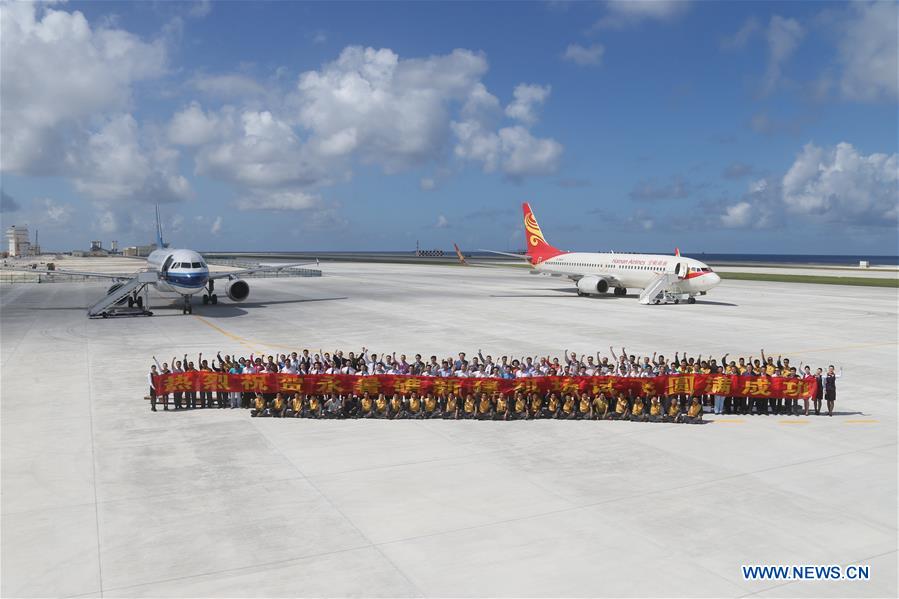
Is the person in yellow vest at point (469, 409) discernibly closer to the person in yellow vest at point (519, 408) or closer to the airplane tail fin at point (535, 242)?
the person in yellow vest at point (519, 408)

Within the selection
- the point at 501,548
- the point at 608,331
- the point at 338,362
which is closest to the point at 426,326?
the point at 608,331

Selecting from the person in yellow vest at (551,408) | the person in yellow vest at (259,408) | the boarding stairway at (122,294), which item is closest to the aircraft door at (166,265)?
the boarding stairway at (122,294)

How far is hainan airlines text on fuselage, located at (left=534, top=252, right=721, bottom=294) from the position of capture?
5153cm

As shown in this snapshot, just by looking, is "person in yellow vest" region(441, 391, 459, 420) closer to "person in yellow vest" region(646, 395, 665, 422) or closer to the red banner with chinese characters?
the red banner with chinese characters

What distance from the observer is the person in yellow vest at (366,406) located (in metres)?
19.1

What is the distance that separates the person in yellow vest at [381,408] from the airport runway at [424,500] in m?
0.74

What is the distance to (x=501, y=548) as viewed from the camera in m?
10.6

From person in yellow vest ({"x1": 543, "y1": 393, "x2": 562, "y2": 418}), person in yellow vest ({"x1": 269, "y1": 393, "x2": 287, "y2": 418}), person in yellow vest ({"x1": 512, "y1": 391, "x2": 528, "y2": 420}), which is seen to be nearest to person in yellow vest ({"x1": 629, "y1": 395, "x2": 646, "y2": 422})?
person in yellow vest ({"x1": 543, "y1": 393, "x2": 562, "y2": 418})

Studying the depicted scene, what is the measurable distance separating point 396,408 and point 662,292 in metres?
38.1

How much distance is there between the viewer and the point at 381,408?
19.1m

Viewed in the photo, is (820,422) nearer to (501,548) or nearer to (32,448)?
(501,548)

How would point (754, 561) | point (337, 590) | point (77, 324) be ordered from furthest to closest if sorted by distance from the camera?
1. point (77, 324)
2. point (754, 561)
3. point (337, 590)

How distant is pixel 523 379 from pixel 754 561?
9593mm

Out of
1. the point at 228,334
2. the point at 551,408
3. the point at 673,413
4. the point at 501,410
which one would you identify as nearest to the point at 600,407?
the point at 551,408
